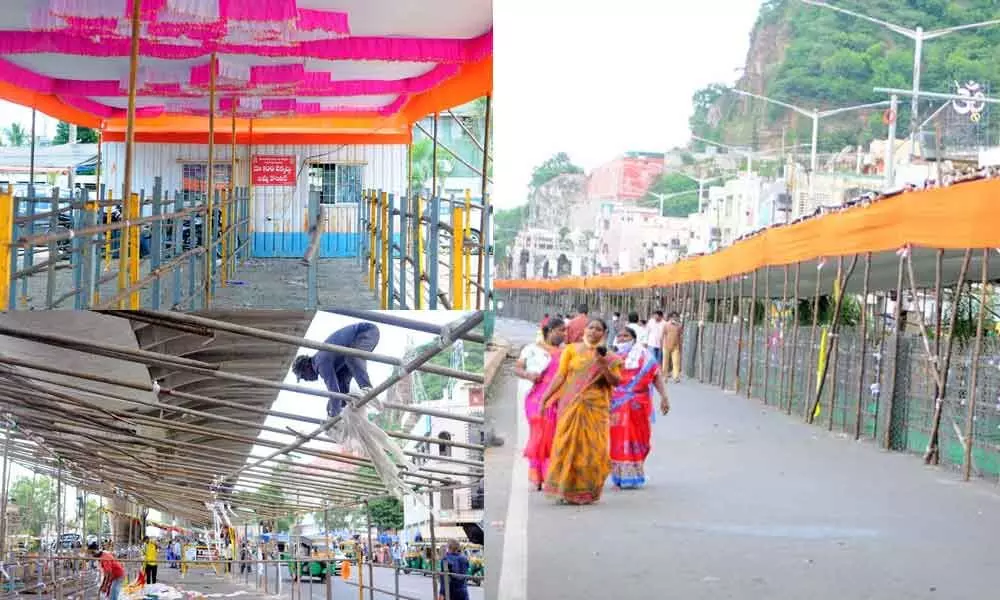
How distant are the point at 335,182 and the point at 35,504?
3.73ft

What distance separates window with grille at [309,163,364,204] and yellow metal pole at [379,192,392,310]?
2.9 inches

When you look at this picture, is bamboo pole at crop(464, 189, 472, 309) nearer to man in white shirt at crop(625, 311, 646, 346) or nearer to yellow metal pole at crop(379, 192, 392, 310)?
yellow metal pole at crop(379, 192, 392, 310)

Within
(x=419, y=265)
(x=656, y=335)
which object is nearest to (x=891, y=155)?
(x=656, y=335)

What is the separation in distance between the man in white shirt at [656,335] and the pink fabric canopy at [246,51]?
4.34 feet

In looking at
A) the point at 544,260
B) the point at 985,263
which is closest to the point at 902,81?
the point at 985,263

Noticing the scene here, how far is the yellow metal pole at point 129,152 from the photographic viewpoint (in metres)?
3.11

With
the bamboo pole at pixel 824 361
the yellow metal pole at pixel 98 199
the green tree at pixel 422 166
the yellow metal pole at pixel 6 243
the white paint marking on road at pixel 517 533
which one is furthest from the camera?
the bamboo pole at pixel 824 361

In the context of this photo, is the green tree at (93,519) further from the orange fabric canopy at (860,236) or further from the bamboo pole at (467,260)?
the orange fabric canopy at (860,236)

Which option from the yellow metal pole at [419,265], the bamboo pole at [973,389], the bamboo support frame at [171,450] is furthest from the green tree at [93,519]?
the bamboo pole at [973,389]

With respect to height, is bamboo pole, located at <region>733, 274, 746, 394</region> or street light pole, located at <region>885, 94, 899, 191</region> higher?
street light pole, located at <region>885, 94, 899, 191</region>

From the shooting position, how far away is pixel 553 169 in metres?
3.93

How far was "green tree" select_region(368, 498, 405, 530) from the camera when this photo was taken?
11.3 ft

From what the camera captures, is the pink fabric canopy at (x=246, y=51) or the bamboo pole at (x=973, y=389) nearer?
the pink fabric canopy at (x=246, y=51)

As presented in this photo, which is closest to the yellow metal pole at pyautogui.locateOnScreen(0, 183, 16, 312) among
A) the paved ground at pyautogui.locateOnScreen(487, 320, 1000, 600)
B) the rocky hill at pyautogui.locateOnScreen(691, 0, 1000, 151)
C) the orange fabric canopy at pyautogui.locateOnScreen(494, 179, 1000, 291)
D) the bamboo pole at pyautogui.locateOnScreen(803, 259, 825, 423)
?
the paved ground at pyautogui.locateOnScreen(487, 320, 1000, 600)
